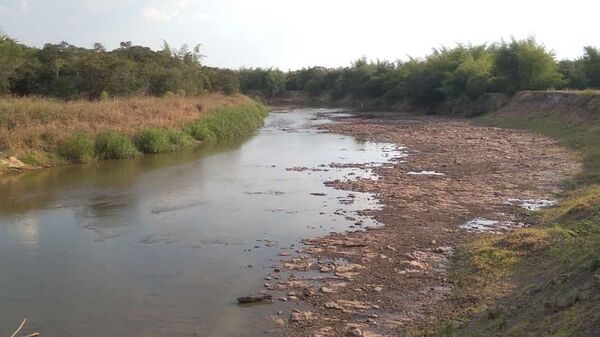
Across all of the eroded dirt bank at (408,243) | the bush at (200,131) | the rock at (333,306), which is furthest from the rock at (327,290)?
the bush at (200,131)

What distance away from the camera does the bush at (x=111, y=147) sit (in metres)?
22.6

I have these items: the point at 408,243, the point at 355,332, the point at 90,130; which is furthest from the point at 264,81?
the point at 355,332

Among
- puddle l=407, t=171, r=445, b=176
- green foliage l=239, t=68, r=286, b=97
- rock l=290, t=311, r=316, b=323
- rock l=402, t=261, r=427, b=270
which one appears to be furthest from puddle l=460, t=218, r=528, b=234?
green foliage l=239, t=68, r=286, b=97

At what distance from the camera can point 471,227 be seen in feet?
37.7

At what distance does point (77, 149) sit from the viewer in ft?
70.4

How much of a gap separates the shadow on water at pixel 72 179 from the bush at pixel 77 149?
0.47 metres

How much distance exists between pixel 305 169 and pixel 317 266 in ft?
36.6

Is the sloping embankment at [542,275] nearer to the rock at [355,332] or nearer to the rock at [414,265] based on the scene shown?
the rock at [414,265]

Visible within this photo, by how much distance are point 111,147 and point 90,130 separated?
52.1 inches

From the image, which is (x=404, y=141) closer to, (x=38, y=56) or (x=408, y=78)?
(x=38, y=56)

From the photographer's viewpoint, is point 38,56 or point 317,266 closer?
point 317,266

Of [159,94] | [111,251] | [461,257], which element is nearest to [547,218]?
[461,257]

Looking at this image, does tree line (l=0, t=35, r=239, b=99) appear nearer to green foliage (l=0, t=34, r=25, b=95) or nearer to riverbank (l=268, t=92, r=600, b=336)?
green foliage (l=0, t=34, r=25, b=95)

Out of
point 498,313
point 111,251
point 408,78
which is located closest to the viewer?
point 498,313
